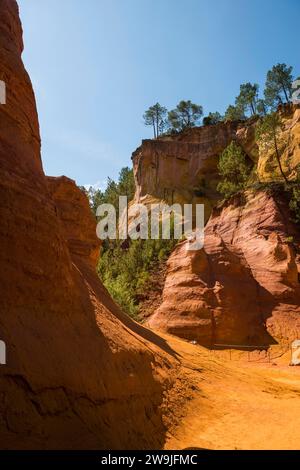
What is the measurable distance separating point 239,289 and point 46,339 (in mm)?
20279

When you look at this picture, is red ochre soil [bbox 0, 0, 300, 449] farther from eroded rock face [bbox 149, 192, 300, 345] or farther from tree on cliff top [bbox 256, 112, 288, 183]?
tree on cliff top [bbox 256, 112, 288, 183]

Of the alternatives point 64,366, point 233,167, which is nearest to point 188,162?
point 233,167

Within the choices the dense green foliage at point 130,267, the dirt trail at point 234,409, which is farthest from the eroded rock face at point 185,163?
the dirt trail at point 234,409

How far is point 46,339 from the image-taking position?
6.97 metres

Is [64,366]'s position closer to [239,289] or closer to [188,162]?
[239,289]

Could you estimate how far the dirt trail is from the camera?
857 centimetres

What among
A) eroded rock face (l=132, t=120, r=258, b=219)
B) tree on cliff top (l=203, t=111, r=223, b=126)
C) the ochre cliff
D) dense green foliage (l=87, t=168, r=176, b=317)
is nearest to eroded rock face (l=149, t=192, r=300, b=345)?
dense green foliage (l=87, t=168, r=176, b=317)

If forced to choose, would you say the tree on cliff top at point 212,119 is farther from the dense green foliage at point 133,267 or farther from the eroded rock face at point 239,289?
the eroded rock face at point 239,289

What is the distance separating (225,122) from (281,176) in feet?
57.5

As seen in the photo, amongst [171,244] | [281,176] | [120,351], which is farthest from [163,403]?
[281,176]

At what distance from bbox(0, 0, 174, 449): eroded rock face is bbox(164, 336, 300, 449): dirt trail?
3.46 feet

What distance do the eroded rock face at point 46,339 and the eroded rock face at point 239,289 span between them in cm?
1314

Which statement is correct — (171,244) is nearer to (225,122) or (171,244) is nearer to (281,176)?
(281,176)
